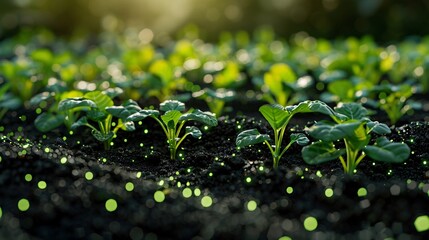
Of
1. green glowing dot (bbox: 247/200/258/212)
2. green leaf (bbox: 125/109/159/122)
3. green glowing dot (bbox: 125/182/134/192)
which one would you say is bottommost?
green glowing dot (bbox: 125/182/134/192)

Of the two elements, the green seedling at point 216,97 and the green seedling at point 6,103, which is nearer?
the green seedling at point 216,97

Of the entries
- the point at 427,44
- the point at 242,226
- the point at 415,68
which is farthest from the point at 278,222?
the point at 427,44

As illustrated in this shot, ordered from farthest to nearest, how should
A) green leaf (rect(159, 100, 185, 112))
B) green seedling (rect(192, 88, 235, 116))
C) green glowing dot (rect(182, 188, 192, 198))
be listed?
green seedling (rect(192, 88, 235, 116))
green leaf (rect(159, 100, 185, 112))
green glowing dot (rect(182, 188, 192, 198))

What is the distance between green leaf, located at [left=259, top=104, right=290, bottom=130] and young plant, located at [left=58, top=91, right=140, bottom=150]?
2.51 ft

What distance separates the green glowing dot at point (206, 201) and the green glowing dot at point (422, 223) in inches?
35.1

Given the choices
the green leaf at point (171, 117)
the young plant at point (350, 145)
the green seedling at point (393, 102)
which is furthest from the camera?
the green seedling at point (393, 102)

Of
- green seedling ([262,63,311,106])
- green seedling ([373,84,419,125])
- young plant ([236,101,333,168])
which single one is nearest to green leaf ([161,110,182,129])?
young plant ([236,101,333,168])

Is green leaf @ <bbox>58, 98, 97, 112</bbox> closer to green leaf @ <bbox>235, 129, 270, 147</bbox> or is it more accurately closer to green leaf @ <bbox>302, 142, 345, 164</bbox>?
green leaf @ <bbox>235, 129, 270, 147</bbox>

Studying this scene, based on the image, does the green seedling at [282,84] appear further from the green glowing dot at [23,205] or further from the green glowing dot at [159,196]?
the green glowing dot at [23,205]

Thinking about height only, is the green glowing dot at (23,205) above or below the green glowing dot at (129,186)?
below

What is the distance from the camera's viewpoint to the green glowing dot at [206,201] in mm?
2619

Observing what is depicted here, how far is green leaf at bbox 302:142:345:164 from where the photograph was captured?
2.79m

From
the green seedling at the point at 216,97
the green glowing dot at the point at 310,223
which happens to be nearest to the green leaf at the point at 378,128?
the green glowing dot at the point at 310,223

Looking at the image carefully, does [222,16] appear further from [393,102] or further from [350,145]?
[350,145]
